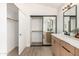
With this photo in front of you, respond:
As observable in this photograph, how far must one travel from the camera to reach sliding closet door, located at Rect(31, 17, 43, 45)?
7801 mm

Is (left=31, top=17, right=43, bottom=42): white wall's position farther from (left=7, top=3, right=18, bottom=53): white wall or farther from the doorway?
(left=7, top=3, right=18, bottom=53): white wall

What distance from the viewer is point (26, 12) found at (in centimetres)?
680

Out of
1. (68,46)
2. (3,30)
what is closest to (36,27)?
(3,30)

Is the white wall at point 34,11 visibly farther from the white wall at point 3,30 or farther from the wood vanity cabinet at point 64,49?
the wood vanity cabinet at point 64,49

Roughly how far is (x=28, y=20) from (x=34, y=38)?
1.68 meters

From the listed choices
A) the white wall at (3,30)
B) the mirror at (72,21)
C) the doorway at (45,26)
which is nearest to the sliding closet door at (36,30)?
the doorway at (45,26)

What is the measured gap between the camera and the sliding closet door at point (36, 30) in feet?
25.6

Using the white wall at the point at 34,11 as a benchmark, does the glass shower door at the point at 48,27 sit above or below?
below

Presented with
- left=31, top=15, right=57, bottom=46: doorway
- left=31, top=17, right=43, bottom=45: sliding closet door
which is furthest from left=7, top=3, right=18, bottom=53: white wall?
left=31, top=17, right=43, bottom=45: sliding closet door

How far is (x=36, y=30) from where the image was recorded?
782cm

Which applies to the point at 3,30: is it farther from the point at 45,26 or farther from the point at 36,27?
the point at 36,27

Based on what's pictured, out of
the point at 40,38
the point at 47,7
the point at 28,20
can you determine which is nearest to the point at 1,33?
the point at 28,20

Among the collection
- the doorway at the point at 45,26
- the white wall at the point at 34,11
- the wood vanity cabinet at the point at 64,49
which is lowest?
the wood vanity cabinet at the point at 64,49

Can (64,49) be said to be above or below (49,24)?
below
